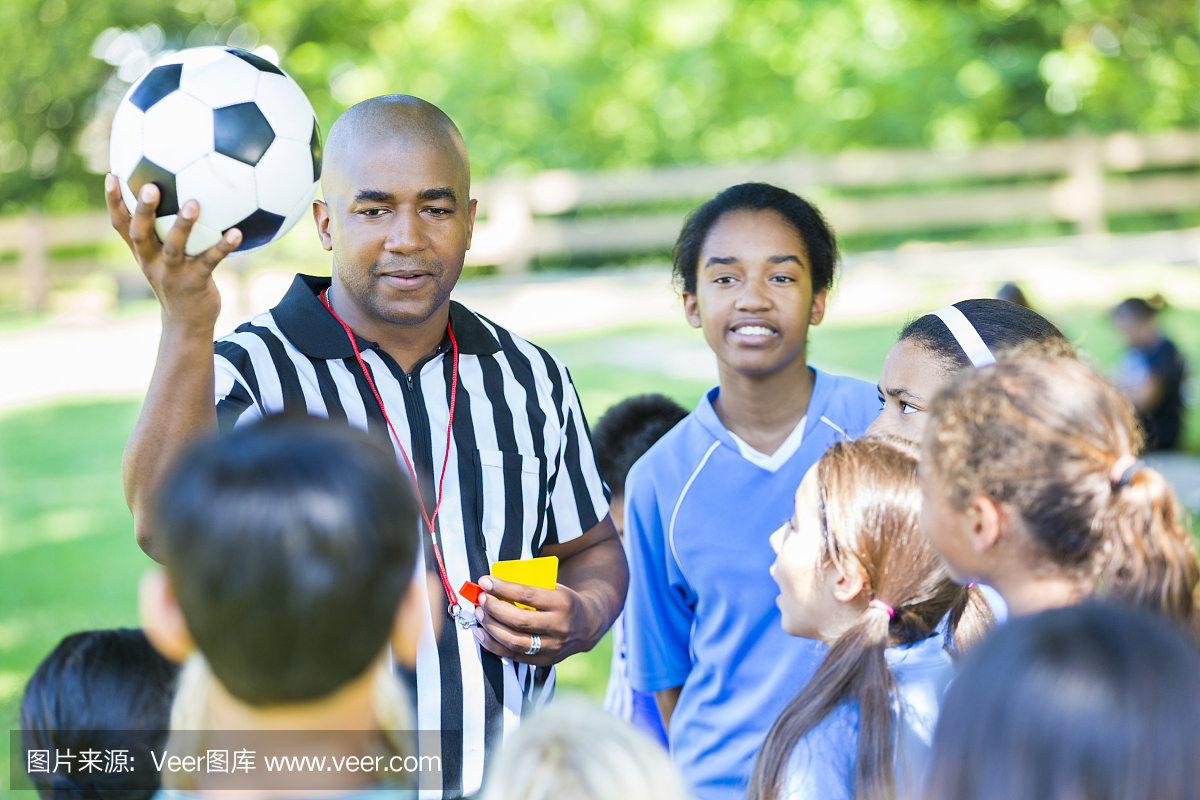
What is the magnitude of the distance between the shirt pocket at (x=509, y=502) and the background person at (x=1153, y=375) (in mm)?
5782

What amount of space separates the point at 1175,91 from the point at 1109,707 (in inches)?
862

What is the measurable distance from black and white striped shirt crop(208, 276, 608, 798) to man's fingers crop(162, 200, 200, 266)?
29 cm

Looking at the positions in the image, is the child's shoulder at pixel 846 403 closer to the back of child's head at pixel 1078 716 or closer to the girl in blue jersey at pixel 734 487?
the girl in blue jersey at pixel 734 487

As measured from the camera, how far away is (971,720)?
4.13 ft

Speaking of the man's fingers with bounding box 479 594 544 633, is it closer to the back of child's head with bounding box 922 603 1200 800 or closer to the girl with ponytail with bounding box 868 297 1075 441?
the girl with ponytail with bounding box 868 297 1075 441

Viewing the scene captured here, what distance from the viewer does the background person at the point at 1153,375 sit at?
6961 mm

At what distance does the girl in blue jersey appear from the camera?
258cm

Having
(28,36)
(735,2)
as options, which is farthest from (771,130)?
(28,36)

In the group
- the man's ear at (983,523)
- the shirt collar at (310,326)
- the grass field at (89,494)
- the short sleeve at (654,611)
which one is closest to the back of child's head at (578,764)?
the man's ear at (983,523)

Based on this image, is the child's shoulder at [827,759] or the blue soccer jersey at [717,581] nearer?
the child's shoulder at [827,759]

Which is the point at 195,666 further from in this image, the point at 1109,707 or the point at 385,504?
the point at 1109,707

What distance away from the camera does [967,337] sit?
2309 mm

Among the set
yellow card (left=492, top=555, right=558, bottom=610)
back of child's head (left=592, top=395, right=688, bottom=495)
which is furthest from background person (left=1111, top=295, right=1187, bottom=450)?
yellow card (left=492, top=555, right=558, bottom=610)

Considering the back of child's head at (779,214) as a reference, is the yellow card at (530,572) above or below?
below
